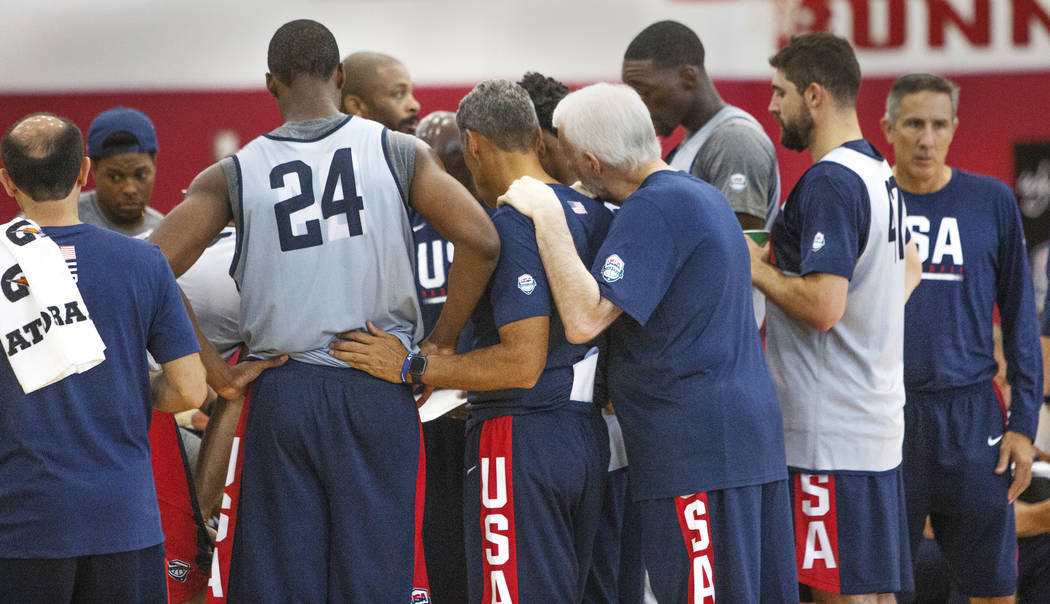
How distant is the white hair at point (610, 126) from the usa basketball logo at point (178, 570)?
1.85 meters

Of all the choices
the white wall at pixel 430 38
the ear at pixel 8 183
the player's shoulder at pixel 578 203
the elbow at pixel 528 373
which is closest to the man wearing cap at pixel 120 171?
the ear at pixel 8 183

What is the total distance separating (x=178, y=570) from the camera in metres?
3.60

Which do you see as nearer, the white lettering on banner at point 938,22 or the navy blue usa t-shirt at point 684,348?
the navy blue usa t-shirt at point 684,348

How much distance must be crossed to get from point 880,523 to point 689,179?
1.29 metres

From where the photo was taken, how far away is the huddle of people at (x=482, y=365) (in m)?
2.74

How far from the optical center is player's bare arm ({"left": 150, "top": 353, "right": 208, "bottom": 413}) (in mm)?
2898

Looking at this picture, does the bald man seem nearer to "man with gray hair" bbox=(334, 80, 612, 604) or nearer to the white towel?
"man with gray hair" bbox=(334, 80, 612, 604)

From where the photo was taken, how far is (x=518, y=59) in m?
7.78

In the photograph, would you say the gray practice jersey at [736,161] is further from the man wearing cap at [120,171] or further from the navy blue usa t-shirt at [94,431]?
the man wearing cap at [120,171]

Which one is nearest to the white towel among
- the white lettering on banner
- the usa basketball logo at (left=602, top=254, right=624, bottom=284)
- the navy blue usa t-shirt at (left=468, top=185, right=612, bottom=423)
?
the navy blue usa t-shirt at (left=468, top=185, right=612, bottom=423)

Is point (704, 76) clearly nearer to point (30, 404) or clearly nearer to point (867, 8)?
point (30, 404)

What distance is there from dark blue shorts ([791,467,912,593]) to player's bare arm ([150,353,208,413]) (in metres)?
1.88

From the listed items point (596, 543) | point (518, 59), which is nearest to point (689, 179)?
point (596, 543)

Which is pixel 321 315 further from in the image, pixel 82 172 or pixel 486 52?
pixel 486 52
